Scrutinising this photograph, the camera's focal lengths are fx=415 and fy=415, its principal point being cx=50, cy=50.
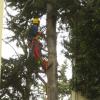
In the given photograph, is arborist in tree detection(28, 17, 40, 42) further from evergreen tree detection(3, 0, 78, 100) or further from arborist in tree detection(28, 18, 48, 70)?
evergreen tree detection(3, 0, 78, 100)

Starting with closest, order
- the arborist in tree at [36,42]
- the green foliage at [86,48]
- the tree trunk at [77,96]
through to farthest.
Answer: the arborist in tree at [36,42]
the green foliage at [86,48]
the tree trunk at [77,96]

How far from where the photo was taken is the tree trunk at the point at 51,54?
1339cm

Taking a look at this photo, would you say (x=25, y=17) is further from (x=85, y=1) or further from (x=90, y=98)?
(x=90, y=98)

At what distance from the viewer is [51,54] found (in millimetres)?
13734

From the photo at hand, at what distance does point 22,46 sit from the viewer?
21547 mm

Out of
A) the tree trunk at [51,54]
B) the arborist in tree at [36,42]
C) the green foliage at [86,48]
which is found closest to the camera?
the arborist in tree at [36,42]

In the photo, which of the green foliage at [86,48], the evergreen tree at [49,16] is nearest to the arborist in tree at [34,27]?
the evergreen tree at [49,16]

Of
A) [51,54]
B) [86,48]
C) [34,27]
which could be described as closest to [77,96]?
[86,48]

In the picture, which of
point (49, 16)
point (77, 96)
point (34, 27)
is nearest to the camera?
point (34, 27)

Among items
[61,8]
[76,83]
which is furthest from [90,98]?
[61,8]

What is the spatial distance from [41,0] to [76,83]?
398 cm

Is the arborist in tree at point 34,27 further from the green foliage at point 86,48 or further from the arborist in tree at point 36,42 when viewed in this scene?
the green foliage at point 86,48

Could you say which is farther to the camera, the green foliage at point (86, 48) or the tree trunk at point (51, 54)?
→ the green foliage at point (86, 48)

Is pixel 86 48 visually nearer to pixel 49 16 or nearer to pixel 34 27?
pixel 49 16
